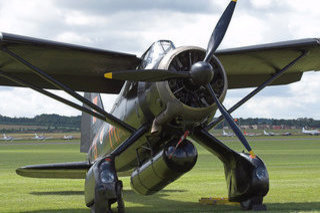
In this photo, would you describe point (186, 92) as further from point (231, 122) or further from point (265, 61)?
point (265, 61)

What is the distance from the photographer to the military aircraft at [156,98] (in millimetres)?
8836

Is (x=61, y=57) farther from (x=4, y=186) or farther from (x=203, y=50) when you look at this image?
(x=4, y=186)

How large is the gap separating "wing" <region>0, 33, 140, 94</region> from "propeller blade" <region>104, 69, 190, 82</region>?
206 cm

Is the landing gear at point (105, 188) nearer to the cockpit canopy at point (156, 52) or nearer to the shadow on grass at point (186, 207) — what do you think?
the shadow on grass at point (186, 207)

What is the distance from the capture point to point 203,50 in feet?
29.9

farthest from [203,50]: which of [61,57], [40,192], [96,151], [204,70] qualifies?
[40,192]

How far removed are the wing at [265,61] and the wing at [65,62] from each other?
2.31 m

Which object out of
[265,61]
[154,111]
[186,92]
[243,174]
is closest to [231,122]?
[186,92]

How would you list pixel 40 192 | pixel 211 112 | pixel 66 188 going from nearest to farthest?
pixel 211 112, pixel 40 192, pixel 66 188

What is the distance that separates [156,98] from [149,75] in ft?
1.80

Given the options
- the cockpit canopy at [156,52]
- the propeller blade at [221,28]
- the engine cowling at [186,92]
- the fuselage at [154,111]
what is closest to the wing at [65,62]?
the fuselage at [154,111]

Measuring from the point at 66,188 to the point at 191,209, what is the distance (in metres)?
6.76

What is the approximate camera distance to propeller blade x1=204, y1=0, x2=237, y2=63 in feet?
30.3

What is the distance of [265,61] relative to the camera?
12.2 m
